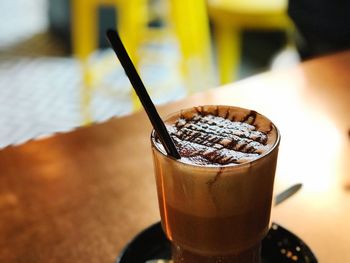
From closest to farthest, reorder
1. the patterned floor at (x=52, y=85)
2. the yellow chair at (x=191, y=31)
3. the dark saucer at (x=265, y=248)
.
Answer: the dark saucer at (x=265, y=248)
the yellow chair at (x=191, y=31)
the patterned floor at (x=52, y=85)

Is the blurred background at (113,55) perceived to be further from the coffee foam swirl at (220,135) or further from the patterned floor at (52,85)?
the coffee foam swirl at (220,135)

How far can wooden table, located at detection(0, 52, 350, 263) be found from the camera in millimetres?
770

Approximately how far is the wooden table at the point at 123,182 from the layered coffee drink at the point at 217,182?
161mm

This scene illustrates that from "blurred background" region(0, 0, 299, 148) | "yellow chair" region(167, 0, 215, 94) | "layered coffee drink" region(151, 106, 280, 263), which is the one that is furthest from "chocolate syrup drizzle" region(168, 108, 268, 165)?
"yellow chair" region(167, 0, 215, 94)

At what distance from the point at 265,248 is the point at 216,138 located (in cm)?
22

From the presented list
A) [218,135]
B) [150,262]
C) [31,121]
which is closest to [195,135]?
[218,135]

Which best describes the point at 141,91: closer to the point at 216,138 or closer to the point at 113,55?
the point at 216,138

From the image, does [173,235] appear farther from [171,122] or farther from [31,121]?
[31,121]

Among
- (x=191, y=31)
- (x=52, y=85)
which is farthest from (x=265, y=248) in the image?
(x=52, y=85)

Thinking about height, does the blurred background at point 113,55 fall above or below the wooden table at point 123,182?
below

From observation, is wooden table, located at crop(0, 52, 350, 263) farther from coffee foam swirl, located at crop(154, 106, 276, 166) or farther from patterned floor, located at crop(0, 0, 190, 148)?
patterned floor, located at crop(0, 0, 190, 148)

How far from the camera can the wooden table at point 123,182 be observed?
770mm

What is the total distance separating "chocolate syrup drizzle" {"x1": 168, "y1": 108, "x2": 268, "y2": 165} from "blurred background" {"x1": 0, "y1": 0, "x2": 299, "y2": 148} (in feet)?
4.37

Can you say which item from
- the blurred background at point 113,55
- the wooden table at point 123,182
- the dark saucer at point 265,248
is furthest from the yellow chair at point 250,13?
the dark saucer at point 265,248
